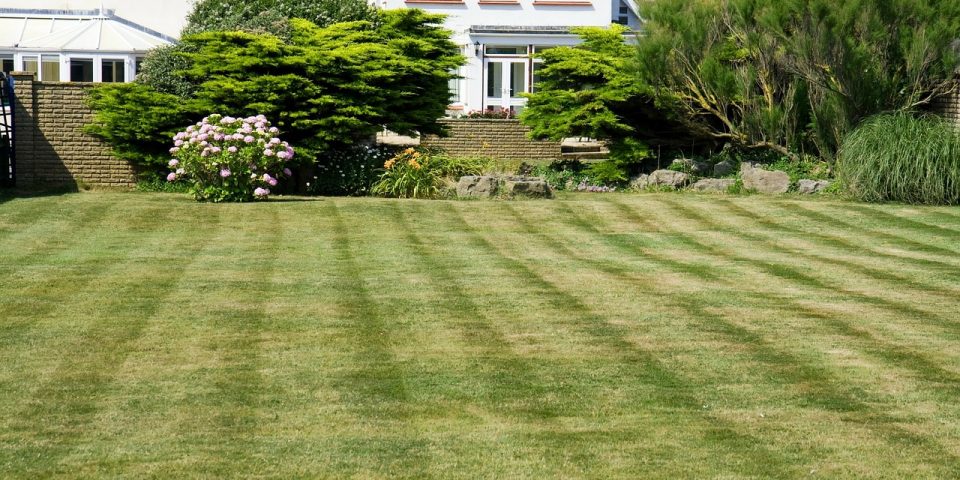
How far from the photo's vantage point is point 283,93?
23000 millimetres

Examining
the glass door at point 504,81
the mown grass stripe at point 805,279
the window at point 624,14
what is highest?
the window at point 624,14

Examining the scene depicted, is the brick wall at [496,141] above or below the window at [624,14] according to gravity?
below

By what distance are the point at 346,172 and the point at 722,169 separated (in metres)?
7.32

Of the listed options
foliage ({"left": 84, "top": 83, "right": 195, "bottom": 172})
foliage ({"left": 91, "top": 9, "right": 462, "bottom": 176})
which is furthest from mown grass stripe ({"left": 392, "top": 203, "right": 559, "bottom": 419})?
foliage ({"left": 84, "top": 83, "right": 195, "bottom": 172})

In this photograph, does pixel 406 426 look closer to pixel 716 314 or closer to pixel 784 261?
pixel 716 314

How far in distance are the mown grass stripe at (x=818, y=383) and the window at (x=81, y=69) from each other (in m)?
29.9

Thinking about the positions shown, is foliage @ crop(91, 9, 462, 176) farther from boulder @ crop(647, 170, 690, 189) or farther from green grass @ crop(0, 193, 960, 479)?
green grass @ crop(0, 193, 960, 479)

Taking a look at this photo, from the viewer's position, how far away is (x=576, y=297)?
12375mm

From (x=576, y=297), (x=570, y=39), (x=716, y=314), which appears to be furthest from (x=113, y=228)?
(x=570, y=39)

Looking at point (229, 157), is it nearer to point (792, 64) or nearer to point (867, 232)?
point (867, 232)

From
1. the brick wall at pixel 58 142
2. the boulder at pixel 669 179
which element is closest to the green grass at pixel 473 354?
the brick wall at pixel 58 142

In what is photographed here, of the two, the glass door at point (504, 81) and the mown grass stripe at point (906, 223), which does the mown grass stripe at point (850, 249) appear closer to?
the mown grass stripe at point (906, 223)

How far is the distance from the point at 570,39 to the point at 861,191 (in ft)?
71.7

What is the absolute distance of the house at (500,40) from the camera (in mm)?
41500
